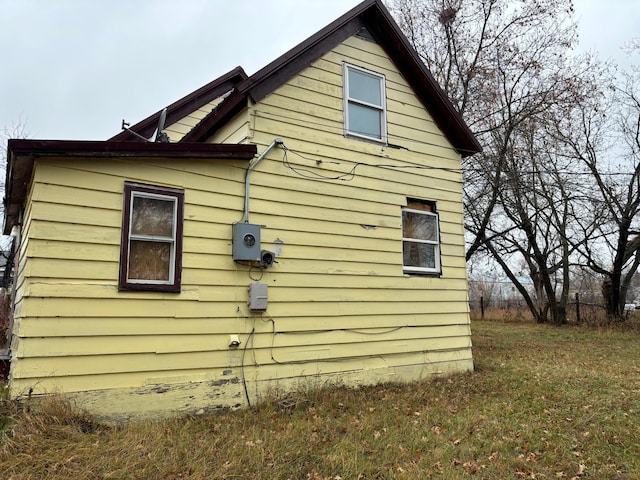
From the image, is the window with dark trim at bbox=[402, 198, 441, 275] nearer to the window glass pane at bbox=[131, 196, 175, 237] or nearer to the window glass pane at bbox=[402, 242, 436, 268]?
the window glass pane at bbox=[402, 242, 436, 268]

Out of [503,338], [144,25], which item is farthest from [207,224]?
[144,25]

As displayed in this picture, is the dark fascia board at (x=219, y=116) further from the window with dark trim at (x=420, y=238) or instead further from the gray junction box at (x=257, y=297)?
the window with dark trim at (x=420, y=238)

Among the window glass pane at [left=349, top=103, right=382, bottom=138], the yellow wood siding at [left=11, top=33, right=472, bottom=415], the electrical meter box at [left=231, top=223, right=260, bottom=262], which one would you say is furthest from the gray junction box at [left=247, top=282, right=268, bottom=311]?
the window glass pane at [left=349, top=103, right=382, bottom=138]

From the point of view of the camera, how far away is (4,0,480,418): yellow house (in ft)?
17.4

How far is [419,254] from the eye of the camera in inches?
336

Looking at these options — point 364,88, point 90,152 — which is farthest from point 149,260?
point 364,88

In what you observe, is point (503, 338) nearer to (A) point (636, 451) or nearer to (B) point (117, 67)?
(A) point (636, 451)

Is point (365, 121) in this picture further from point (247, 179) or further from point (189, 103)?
point (189, 103)

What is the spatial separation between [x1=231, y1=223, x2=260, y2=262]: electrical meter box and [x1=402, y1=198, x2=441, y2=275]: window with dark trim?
305 centimetres

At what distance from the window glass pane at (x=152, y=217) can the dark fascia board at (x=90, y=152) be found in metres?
0.60

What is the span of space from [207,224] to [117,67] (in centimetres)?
2914

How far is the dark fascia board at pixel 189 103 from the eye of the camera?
1177 centimetres

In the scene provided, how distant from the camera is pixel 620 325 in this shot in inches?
731

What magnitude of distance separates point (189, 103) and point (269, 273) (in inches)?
292
